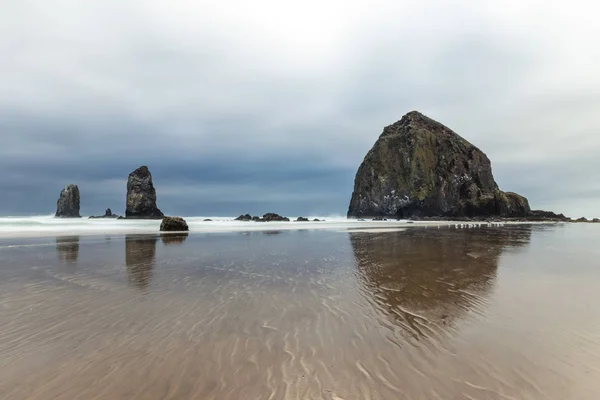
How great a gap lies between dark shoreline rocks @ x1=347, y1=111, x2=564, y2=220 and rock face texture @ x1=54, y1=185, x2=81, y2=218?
93473 mm

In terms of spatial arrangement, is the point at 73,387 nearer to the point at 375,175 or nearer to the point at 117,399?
the point at 117,399

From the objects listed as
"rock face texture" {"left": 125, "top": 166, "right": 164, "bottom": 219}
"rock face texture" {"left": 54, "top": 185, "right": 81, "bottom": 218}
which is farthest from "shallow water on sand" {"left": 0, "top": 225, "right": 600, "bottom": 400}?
"rock face texture" {"left": 54, "top": 185, "right": 81, "bottom": 218}

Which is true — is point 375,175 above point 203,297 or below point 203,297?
above

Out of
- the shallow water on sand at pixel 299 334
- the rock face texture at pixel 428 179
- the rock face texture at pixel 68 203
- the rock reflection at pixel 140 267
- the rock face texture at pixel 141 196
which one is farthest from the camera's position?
the rock face texture at pixel 428 179

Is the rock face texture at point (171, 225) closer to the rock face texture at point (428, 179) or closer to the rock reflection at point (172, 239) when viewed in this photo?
the rock reflection at point (172, 239)

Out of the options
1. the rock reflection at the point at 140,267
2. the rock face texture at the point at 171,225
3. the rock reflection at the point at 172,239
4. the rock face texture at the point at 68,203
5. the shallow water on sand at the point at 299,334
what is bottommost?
the shallow water on sand at the point at 299,334

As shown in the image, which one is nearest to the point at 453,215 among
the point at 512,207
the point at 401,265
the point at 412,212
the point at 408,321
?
the point at 412,212

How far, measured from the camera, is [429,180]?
344 feet

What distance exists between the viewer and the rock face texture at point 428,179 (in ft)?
334

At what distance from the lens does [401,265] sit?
39.6 ft

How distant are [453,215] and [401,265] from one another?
10055cm

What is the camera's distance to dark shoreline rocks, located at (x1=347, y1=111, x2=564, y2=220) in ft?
333

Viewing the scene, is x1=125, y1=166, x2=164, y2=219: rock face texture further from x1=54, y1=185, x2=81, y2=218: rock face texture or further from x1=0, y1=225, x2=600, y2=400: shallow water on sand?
x1=0, y1=225, x2=600, y2=400: shallow water on sand

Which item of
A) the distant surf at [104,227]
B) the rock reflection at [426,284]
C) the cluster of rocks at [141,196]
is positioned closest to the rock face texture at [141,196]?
the cluster of rocks at [141,196]
